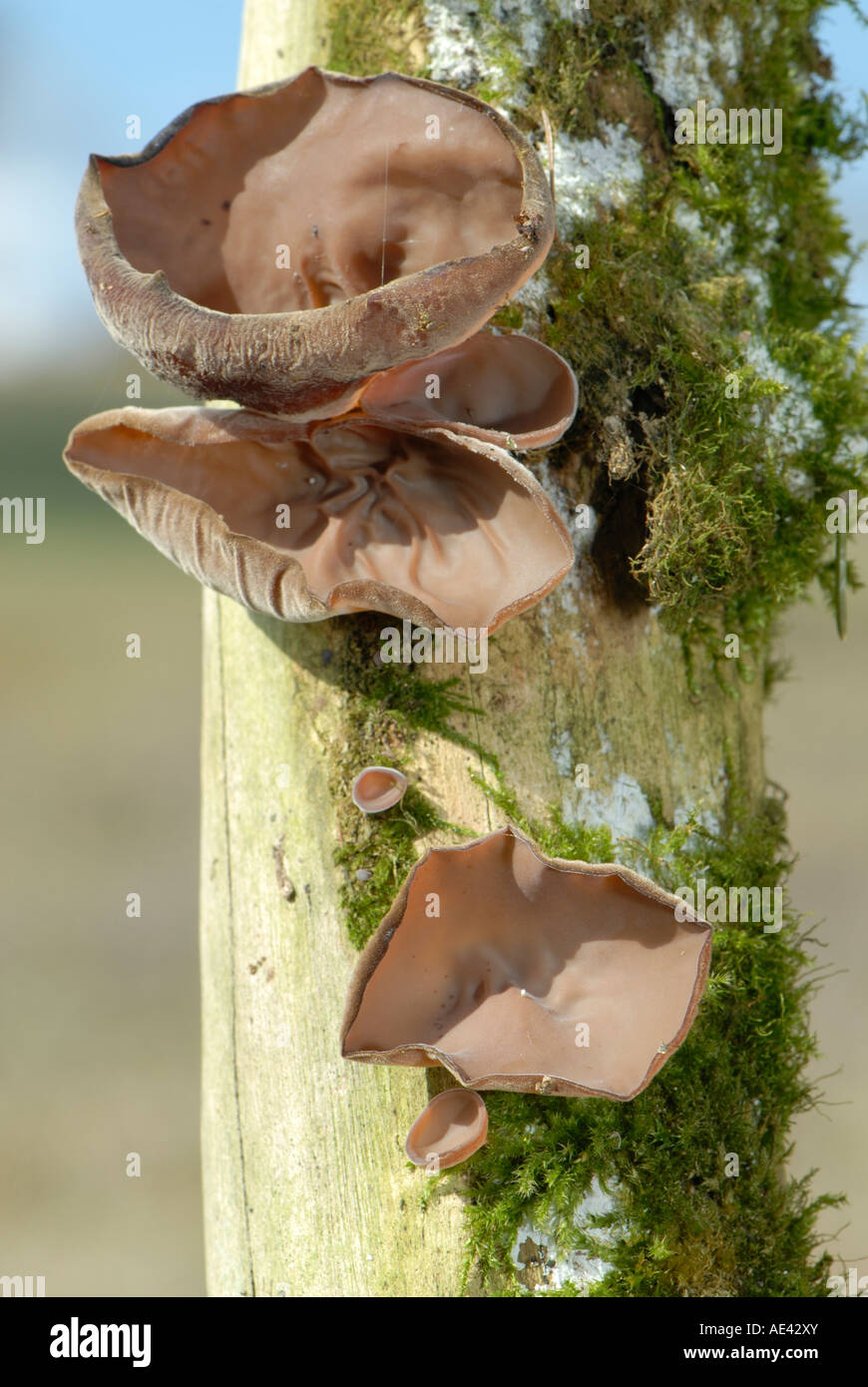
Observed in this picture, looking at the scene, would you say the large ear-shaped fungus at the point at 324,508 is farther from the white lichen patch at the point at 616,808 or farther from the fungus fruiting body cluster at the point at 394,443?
the white lichen patch at the point at 616,808

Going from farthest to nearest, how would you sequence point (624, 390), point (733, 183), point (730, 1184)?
point (733, 183)
point (624, 390)
point (730, 1184)

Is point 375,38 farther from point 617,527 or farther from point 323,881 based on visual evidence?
point 323,881

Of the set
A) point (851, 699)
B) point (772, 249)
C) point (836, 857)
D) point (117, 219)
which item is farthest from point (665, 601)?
point (851, 699)

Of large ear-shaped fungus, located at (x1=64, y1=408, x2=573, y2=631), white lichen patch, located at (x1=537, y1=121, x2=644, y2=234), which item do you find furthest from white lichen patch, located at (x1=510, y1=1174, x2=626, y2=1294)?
white lichen patch, located at (x1=537, y1=121, x2=644, y2=234)

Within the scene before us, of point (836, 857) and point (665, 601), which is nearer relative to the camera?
point (665, 601)

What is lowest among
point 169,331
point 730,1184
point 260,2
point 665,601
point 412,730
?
point 730,1184

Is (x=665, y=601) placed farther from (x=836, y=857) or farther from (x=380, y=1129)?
(x=836, y=857)
